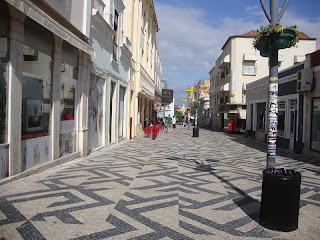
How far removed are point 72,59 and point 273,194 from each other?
6857mm

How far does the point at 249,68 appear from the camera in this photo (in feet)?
105

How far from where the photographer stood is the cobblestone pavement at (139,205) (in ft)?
12.1

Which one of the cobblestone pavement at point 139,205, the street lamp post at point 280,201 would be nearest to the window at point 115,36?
the cobblestone pavement at point 139,205

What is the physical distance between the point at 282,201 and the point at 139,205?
2234 millimetres

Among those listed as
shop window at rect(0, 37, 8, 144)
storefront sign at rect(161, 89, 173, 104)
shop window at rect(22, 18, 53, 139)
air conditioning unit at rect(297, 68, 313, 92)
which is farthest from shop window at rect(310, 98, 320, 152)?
storefront sign at rect(161, 89, 173, 104)

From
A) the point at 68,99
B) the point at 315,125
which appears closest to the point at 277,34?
the point at 68,99

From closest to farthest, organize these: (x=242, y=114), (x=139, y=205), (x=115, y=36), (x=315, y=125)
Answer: (x=139, y=205)
(x=315, y=125)
(x=115, y=36)
(x=242, y=114)

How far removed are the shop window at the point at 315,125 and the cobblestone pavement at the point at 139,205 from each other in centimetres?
481

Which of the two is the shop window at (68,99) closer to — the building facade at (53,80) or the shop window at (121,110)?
the building facade at (53,80)

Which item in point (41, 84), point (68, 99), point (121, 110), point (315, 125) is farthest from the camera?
point (121, 110)

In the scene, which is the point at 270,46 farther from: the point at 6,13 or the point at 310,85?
the point at 310,85

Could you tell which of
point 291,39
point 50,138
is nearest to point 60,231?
point 50,138

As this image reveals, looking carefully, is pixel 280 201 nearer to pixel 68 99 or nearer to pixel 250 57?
pixel 68 99

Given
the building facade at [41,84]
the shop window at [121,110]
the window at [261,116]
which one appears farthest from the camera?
the window at [261,116]
